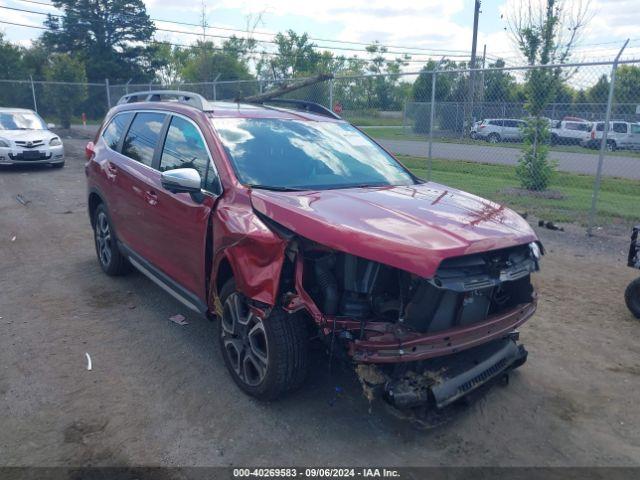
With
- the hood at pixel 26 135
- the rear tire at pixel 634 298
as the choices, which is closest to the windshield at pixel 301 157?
the rear tire at pixel 634 298

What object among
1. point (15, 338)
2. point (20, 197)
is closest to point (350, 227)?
point (15, 338)

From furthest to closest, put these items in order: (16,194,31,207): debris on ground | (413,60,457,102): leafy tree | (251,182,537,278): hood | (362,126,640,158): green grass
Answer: (413,60,457,102): leafy tree, (362,126,640,158): green grass, (16,194,31,207): debris on ground, (251,182,537,278): hood

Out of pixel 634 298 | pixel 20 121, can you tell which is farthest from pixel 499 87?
pixel 20 121

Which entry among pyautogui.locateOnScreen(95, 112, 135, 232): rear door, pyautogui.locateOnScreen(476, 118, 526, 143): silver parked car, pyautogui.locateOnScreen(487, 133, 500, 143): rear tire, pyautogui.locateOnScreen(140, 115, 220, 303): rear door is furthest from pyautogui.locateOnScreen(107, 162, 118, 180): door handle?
pyautogui.locateOnScreen(487, 133, 500, 143): rear tire

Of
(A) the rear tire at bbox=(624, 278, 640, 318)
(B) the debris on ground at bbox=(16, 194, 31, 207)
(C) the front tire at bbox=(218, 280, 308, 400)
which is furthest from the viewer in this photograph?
(B) the debris on ground at bbox=(16, 194, 31, 207)

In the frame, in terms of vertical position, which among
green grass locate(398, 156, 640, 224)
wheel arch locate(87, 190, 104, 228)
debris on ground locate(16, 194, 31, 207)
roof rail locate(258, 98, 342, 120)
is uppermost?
roof rail locate(258, 98, 342, 120)

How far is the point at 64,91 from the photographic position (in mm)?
26016

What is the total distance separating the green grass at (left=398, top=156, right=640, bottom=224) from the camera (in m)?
9.14

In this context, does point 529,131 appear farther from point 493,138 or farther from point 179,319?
point 179,319

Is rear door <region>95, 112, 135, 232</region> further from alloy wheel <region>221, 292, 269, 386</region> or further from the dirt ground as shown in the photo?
alloy wheel <region>221, 292, 269, 386</region>

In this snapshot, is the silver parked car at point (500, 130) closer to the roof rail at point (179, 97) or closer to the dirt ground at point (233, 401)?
the dirt ground at point (233, 401)

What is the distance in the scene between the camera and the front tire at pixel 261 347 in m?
3.27

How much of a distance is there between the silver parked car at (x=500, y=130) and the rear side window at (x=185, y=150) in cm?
819

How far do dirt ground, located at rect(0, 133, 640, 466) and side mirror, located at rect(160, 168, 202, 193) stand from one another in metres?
1.32
